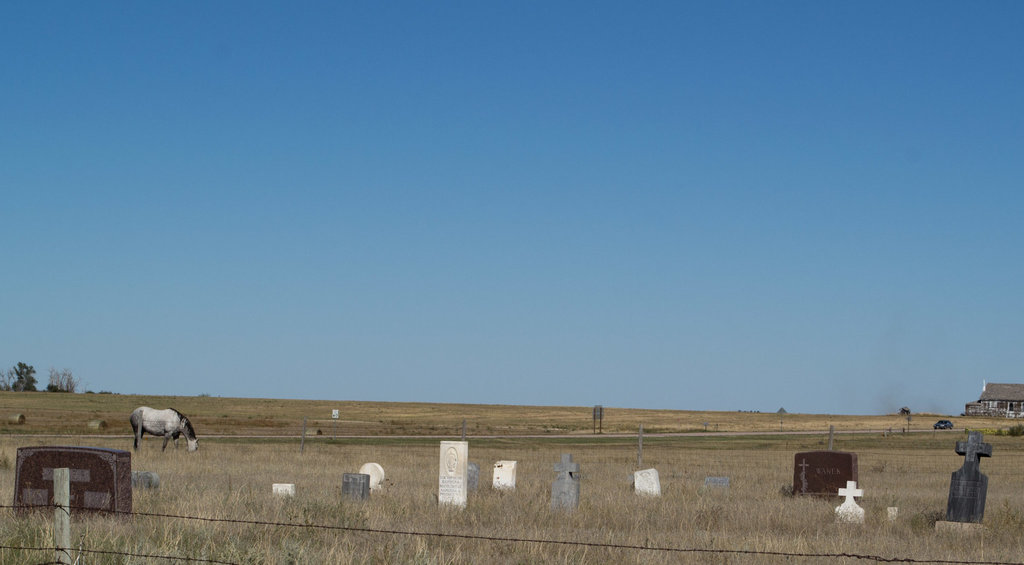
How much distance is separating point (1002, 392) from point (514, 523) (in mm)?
150572

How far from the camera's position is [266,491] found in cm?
2022

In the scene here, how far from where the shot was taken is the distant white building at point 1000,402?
145500 mm

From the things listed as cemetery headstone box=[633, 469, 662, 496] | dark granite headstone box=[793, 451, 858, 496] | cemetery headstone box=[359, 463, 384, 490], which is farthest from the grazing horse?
dark granite headstone box=[793, 451, 858, 496]

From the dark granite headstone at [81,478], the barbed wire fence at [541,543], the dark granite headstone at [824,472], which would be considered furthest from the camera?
the dark granite headstone at [824,472]

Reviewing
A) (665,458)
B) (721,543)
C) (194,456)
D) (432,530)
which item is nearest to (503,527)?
(432,530)

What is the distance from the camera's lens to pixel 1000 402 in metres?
148

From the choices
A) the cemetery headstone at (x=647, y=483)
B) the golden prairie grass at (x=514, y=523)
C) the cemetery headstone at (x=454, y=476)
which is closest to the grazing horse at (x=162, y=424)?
the golden prairie grass at (x=514, y=523)

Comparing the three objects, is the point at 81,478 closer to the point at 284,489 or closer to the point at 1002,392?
the point at 284,489

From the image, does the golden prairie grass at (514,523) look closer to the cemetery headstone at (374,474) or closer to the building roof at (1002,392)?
the cemetery headstone at (374,474)

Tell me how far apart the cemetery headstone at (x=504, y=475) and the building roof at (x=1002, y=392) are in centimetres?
A: 14175

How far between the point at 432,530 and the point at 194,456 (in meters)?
21.0

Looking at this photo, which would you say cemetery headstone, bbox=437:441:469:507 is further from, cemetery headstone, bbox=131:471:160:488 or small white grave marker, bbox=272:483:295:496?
cemetery headstone, bbox=131:471:160:488

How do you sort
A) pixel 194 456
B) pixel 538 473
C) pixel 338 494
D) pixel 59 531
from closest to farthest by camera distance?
pixel 59 531 < pixel 338 494 < pixel 538 473 < pixel 194 456

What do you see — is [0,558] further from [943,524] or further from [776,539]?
[943,524]
